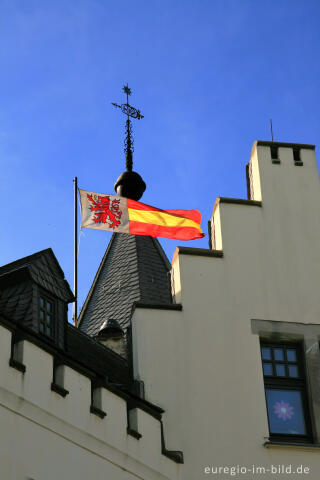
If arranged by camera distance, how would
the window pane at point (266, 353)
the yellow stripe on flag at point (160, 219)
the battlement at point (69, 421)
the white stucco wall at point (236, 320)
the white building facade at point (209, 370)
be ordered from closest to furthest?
the battlement at point (69, 421) → the white building facade at point (209, 370) → the white stucco wall at point (236, 320) → the window pane at point (266, 353) → the yellow stripe on flag at point (160, 219)

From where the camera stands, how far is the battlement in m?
10.6

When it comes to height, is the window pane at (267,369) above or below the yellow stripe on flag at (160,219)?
below

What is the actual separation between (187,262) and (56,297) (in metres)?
1.93

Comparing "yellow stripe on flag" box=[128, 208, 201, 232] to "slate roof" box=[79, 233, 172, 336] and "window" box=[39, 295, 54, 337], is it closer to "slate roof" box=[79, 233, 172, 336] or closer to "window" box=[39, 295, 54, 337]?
"slate roof" box=[79, 233, 172, 336]

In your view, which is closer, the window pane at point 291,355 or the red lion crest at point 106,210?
the window pane at point 291,355

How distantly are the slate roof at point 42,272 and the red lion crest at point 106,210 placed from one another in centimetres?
382

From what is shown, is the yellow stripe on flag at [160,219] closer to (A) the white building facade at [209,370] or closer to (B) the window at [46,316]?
(A) the white building facade at [209,370]

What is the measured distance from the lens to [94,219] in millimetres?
18875

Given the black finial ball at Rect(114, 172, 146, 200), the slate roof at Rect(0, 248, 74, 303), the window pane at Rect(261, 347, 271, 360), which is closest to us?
the window pane at Rect(261, 347, 271, 360)

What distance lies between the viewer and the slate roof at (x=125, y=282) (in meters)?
19.9

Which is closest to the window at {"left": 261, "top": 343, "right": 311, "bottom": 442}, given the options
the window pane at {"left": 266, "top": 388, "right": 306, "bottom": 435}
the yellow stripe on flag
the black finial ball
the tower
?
the window pane at {"left": 266, "top": 388, "right": 306, "bottom": 435}

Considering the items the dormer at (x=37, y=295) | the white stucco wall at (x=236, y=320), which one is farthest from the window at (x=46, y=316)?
the white stucco wall at (x=236, y=320)

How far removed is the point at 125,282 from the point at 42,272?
21.3 ft

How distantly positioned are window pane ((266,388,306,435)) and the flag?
5.65 metres
